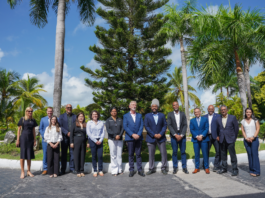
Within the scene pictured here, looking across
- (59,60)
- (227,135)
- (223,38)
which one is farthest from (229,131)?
(59,60)

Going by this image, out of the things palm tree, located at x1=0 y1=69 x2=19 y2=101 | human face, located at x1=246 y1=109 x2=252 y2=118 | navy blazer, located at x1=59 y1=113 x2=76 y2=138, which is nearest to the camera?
human face, located at x1=246 y1=109 x2=252 y2=118

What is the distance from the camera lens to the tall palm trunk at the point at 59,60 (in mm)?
7605

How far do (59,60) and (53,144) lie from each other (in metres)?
3.40

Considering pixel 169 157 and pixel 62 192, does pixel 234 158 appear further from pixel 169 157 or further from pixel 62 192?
pixel 62 192

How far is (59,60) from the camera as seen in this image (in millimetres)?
7859

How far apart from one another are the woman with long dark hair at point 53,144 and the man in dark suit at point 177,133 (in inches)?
123

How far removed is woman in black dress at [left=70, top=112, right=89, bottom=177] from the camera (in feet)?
19.1

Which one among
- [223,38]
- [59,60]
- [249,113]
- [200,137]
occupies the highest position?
[223,38]

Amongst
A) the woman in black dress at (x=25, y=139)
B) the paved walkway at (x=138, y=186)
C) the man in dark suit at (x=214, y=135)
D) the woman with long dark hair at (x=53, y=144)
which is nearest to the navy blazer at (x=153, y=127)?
the paved walkway at (x=138, y=186)

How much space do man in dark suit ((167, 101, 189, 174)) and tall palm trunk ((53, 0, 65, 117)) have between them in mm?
3991

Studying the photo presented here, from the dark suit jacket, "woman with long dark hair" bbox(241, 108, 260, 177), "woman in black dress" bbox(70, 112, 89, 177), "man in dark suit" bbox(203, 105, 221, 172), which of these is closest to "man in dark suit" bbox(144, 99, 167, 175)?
the dark suit jacket

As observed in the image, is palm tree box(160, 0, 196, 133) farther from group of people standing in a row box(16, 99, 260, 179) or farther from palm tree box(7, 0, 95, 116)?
group of people standing in a row box(16, 99, 260, 179)

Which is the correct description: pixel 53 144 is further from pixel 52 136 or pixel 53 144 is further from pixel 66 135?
pixel 66 135

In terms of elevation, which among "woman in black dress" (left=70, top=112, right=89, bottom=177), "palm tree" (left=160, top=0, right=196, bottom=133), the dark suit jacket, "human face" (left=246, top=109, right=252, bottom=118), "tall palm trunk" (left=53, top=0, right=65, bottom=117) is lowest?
"woman in black dress" (left=70, top=112, right=89, bottom=177)
